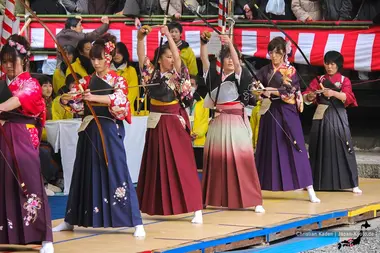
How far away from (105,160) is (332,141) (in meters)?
3.95

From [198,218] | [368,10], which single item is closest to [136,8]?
[368,10]

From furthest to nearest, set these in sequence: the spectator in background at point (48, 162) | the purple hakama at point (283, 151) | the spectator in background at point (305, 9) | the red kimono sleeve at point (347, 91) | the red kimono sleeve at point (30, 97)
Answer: the spectator in background at point (305, 9) < the red kimono sleeve at point (347, 91) < the spectator in background at point (48, 162) < the purple hakama at point (283, 151) < the red kimono sleeve at point (30, 97)

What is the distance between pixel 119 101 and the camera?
8305mm

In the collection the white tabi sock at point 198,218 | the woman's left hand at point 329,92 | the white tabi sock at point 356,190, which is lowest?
the white tabi sock at point 356,190

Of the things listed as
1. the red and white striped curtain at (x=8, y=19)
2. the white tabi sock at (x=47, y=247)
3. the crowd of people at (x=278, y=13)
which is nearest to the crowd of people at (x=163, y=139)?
the white tabi sock at (x=47, y=247)

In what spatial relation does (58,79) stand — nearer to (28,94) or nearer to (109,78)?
(109,78)

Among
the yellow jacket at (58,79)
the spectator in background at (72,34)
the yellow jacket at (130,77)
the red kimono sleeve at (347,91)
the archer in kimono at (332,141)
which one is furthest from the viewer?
the spectator in background at (72,34)

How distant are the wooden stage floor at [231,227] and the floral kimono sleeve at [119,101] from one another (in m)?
0.95

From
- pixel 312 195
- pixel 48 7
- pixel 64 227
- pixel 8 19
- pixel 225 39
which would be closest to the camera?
pixel 8 19

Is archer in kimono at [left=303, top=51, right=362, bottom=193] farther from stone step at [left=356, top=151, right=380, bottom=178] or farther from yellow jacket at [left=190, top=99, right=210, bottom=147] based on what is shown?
yellow jacket at [left=190, top=99, right=210, bottom=147]

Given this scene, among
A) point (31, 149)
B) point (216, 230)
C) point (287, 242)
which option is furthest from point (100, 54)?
point (287, 242)

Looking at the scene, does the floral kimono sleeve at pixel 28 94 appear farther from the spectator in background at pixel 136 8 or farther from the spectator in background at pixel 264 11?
the spectator in background at pixel 264 11

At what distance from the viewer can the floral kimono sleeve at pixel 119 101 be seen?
8297 mm

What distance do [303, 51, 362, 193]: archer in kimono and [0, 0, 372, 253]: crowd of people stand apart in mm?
11
